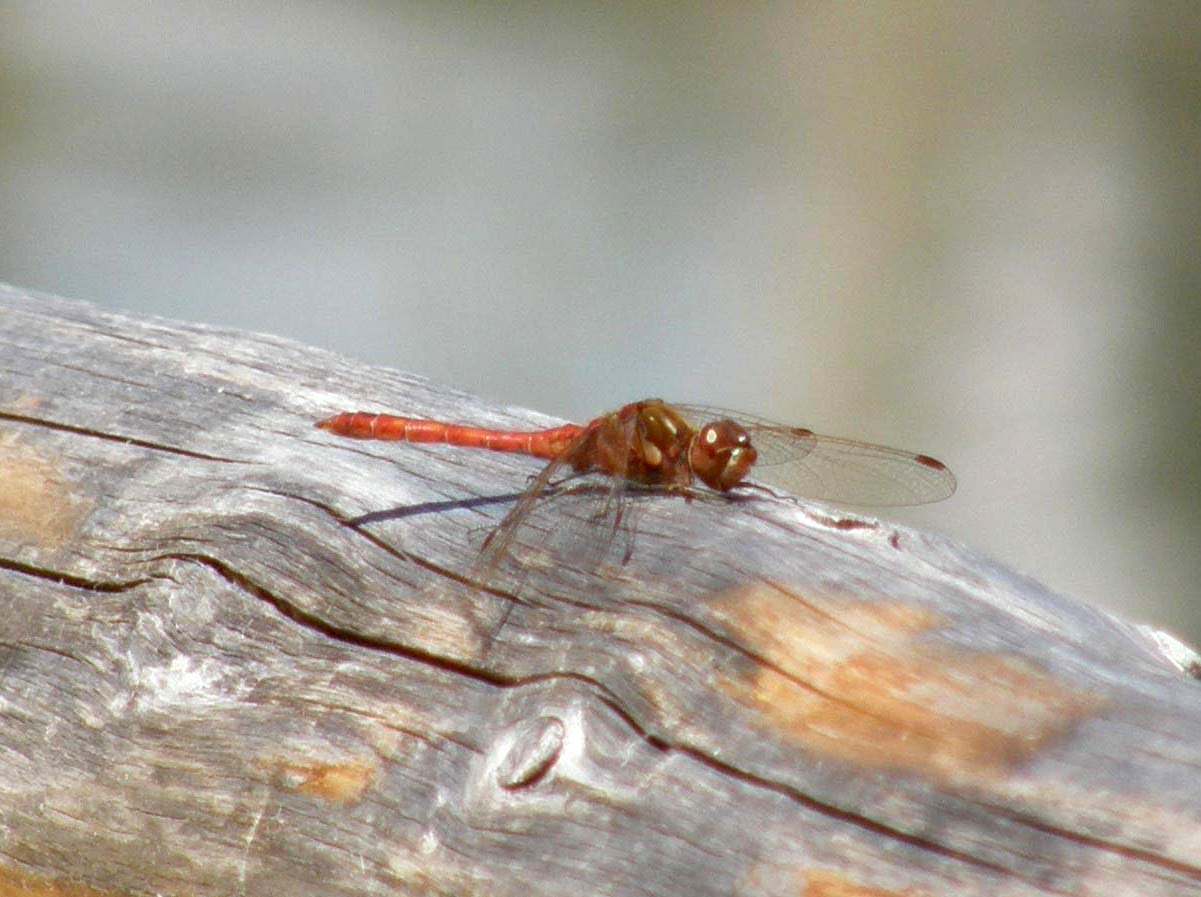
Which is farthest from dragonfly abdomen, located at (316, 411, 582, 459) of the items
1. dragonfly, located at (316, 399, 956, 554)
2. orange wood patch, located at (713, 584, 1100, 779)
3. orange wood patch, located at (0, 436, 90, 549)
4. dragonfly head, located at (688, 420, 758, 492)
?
orange wood patch, located at (713, 584, 1100, 779)

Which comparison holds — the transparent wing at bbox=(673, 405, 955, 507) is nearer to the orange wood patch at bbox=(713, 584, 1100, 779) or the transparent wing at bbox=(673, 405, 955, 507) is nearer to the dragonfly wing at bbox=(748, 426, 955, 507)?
the dragonfly wing at bbox=(748, 426, 955, 507)

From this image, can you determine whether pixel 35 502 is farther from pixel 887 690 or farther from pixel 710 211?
pixel 710 211

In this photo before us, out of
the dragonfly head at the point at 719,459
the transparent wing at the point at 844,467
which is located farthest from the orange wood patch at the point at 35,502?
the transparent wing at the point at 844,467

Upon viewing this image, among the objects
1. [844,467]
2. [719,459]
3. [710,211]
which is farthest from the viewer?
[710,211]

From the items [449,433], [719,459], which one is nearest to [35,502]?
[449,433]

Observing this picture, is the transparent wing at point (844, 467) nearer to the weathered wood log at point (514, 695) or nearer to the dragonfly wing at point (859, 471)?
the dragonfly wing at point (859, 471)

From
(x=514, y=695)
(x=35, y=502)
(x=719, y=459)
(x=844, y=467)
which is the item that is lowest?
(x=514, y=695)

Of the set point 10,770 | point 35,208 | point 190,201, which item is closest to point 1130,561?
point 190,201

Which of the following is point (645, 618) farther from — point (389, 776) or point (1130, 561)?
point (1130, 561)
